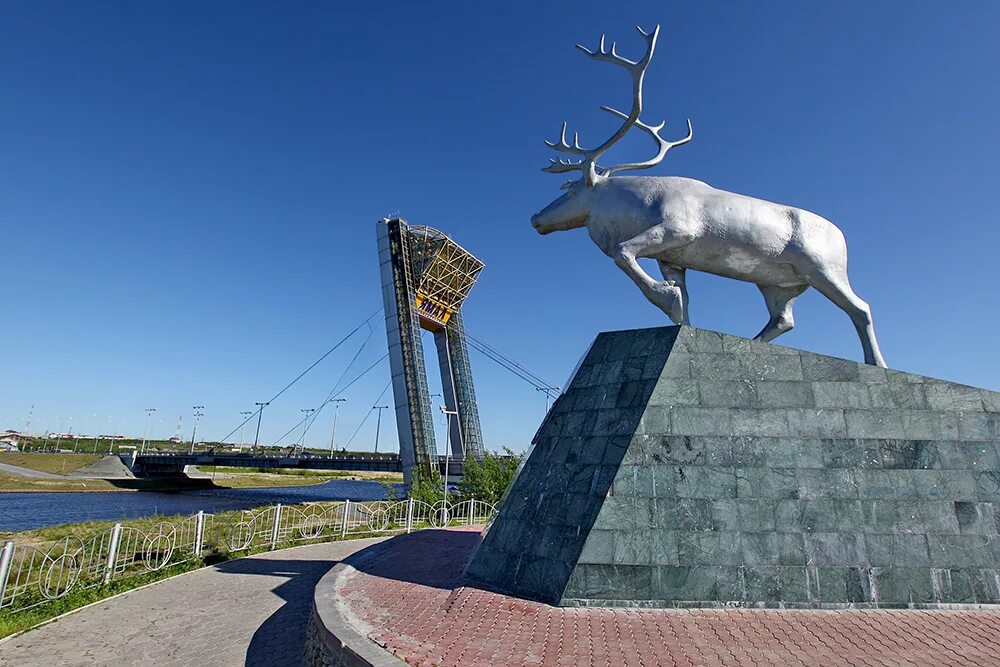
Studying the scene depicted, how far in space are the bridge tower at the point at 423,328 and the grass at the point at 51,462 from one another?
4467 cm

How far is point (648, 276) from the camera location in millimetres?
7980

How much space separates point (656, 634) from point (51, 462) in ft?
256

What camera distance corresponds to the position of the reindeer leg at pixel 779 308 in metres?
8.68

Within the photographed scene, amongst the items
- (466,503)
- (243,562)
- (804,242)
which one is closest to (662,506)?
(804,242)

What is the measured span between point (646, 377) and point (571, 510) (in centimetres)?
198

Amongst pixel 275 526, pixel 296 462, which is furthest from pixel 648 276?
pixel 296 462

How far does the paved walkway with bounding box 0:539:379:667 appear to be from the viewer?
6.28 meters

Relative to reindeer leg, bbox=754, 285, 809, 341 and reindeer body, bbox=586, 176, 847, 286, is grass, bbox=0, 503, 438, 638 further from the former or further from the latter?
reindeer leg, bbox=754, 285, 809, 341

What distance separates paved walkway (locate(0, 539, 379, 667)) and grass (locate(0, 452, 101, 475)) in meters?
62.4

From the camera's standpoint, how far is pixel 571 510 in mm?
6484

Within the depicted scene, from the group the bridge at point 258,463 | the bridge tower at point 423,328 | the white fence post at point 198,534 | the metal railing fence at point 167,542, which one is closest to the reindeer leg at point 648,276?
the metal railing fence at point 167,542

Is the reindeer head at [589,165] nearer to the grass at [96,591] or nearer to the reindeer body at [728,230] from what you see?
the reindeer body at [728,230]

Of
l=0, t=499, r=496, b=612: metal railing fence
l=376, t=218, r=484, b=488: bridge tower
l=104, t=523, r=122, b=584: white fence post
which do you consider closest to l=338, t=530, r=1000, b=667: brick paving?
l=0, t=499, r=496, b=612: metal railing fence

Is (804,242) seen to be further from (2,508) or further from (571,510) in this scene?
(2,508)
